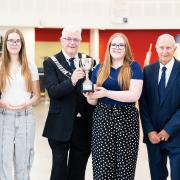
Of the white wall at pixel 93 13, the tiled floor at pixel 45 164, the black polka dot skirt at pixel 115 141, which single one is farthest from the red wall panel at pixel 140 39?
the black polka dot skirt at pixel 115 141

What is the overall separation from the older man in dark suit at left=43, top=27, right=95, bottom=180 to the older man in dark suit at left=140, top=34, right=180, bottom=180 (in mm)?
605

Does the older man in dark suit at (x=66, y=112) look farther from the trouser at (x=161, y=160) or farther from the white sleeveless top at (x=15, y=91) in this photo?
the trouser at (x=161, y=160)

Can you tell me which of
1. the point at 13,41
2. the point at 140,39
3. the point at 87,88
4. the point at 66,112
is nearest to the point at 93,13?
the point at 140,39

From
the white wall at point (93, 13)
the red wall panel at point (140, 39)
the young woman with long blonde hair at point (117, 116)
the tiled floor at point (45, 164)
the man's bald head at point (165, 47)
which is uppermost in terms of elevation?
the white wall at point (93, 13)

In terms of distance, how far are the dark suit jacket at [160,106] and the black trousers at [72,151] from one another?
1.96 ft

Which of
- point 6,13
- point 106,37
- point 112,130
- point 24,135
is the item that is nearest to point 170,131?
point 112,130

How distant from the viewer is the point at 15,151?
13.4 ft

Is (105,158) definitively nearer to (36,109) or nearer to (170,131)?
(170,131)

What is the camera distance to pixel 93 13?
15.0 metres

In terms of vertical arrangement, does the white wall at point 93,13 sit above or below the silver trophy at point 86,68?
above

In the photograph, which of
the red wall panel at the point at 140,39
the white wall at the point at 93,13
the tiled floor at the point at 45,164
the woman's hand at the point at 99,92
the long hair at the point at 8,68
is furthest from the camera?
the red wall panel at the point at 140,39

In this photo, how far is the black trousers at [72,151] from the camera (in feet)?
13.3

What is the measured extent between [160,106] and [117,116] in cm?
45

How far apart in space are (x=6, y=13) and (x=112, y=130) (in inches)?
453
